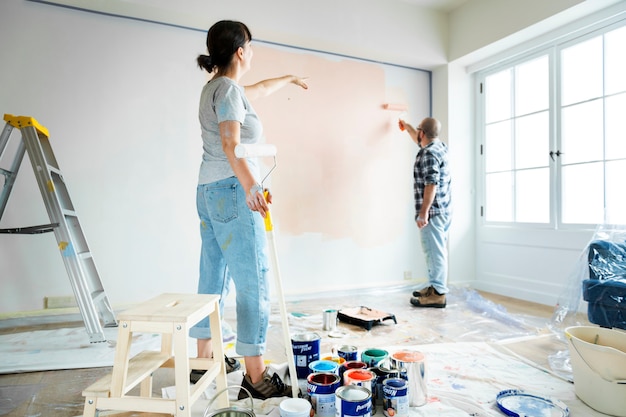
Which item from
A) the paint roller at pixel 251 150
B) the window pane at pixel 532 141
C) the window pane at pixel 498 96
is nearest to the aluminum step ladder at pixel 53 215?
the paint roller at pixel 251 150

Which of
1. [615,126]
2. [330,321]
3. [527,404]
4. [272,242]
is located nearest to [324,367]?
[272,242]

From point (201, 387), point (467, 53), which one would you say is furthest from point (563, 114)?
point (201, 387)

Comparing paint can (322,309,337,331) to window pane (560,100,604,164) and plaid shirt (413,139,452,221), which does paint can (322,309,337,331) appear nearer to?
plaid shirt (413,139,452,221)

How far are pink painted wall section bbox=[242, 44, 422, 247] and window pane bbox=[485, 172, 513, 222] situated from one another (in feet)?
2.30

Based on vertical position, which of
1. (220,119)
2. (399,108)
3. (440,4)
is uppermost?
(440,4)

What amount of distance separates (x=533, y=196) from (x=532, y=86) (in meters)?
0.87

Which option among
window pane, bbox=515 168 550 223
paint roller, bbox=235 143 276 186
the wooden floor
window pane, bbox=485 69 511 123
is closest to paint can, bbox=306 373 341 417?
the wooden floor

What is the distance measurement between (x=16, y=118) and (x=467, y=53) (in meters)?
3.20

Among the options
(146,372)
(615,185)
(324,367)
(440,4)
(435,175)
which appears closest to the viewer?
(146,372)

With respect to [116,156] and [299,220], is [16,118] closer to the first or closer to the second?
[116,156]

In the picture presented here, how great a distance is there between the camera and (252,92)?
1862mm

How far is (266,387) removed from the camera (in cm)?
140

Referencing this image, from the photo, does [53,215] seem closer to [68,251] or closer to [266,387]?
[68,251]

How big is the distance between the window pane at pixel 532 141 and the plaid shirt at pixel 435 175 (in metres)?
0.78
